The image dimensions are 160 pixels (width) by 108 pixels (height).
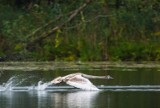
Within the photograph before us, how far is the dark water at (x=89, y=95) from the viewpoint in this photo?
1478 cm

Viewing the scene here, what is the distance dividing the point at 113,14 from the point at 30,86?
1149cm

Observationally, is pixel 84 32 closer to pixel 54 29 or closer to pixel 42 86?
pixel 54 29

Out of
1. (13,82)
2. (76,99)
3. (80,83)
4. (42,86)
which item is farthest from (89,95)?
(13,82)

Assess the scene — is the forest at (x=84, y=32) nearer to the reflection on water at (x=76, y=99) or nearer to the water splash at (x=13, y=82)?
the water splash at (x=13, y=82)

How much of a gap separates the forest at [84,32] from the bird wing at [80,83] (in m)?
10.0

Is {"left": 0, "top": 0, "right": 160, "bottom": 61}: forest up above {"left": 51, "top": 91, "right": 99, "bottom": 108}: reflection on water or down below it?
above

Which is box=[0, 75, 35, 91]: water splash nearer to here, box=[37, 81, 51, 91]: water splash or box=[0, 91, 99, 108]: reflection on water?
box=[37, 81, 51, 91]: water splash

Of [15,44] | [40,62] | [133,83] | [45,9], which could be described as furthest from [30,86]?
[45,9]

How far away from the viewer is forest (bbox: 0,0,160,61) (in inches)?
1113

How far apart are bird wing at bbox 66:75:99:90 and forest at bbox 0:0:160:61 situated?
33.0 ft

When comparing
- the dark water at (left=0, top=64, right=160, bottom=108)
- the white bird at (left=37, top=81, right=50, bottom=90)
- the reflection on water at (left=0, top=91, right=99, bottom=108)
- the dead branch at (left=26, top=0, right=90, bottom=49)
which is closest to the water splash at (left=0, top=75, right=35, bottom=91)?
the dark water at (left=0, top=64, right=160, bottom=108)

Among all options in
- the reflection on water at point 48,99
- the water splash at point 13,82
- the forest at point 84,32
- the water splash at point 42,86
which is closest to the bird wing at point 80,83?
the reflection on water at point 48,99

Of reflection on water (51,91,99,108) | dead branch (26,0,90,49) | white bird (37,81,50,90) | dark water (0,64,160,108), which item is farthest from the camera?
dead branch (26,0,90,49)

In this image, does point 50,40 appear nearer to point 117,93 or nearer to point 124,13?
point 124,13
